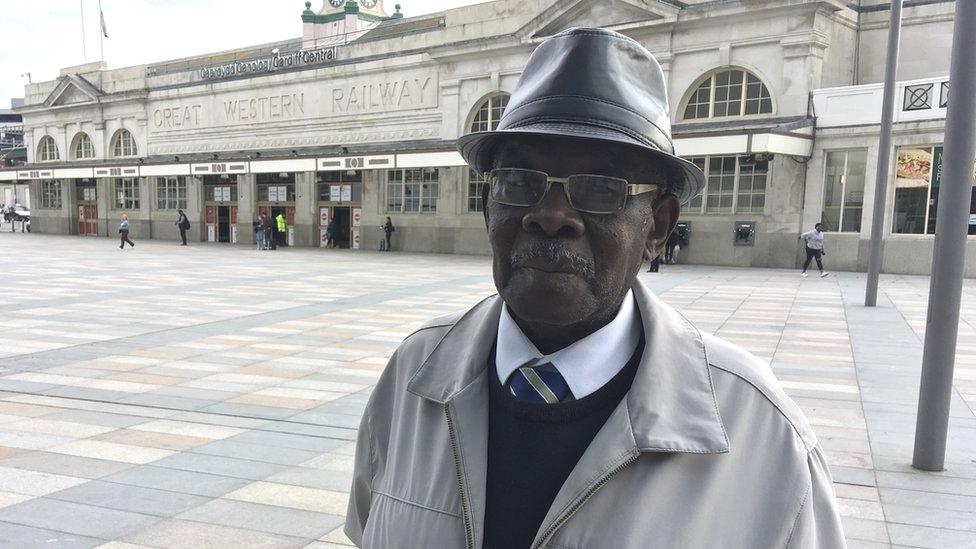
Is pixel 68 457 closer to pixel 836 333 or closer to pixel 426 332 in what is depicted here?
pixel 426 332

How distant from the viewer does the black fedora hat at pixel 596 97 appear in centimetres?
132

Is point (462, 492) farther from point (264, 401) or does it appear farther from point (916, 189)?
point (916, 189)

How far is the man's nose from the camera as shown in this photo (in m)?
1.37

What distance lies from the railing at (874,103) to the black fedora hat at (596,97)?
20.7 metres

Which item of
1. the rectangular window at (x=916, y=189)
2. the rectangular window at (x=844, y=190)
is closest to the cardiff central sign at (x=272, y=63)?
the rectangular window at (x=844, y=190)

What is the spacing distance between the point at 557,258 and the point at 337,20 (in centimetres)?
3590

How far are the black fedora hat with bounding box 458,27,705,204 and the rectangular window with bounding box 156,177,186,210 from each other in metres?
38.4

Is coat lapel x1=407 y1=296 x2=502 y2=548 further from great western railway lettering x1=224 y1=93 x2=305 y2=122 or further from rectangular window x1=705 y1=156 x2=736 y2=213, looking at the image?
great western railway lettering x1=224 y1=93 x2=305 y2=122

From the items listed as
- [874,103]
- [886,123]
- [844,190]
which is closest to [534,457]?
[886,123]

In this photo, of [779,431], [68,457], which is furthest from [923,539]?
[68,457]

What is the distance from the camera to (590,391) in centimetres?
137

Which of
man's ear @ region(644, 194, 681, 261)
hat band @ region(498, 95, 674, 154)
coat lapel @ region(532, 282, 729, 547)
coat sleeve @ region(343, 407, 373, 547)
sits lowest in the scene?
Answer: coat sleeve @ region(343, 407, 373, 547)

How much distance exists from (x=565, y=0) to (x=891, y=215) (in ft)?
39.6

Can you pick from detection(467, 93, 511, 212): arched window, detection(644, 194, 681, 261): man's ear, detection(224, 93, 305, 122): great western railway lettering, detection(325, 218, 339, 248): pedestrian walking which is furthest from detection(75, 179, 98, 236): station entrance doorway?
detection(644, 194, 681, 261): man's ear
